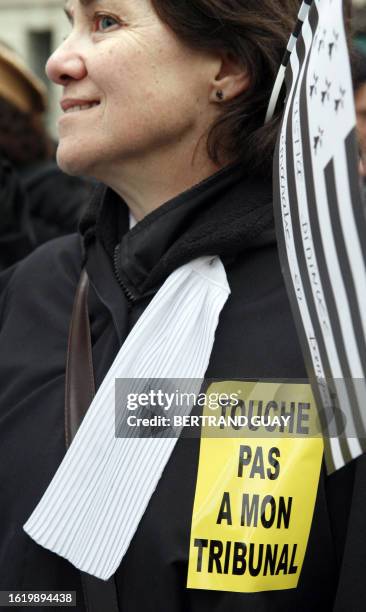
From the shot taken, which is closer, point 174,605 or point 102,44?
point 174,605

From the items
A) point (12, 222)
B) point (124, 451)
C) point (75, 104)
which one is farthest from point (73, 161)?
point (12, 222)

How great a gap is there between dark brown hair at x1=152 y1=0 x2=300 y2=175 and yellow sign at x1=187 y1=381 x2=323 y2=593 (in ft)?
1.94

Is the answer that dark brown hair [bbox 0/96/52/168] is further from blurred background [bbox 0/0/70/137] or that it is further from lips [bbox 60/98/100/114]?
blurred background [bbox 0/0/70/137]

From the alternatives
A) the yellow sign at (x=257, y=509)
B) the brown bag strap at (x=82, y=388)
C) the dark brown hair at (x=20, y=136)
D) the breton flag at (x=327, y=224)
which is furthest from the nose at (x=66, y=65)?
the dark brown hair at (x=20, y=136)

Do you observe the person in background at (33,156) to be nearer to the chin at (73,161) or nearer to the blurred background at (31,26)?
the chin at (73,161)

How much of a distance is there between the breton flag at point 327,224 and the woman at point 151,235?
15.7 inches

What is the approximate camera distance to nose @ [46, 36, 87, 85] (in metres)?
1.87

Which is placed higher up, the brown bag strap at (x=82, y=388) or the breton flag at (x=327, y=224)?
the breton flag at (x=327, y=224)

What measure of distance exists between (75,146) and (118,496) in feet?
2.33

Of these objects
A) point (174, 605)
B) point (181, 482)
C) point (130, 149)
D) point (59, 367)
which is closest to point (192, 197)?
point (130, 149)

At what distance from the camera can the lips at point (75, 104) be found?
1.88m

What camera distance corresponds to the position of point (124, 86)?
1.82 meters

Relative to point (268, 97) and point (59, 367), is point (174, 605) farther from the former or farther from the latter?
point (268, 97)

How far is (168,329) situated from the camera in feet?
5.88
